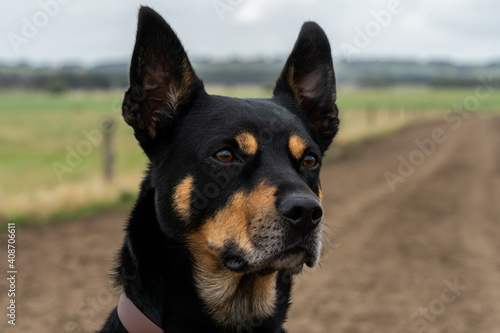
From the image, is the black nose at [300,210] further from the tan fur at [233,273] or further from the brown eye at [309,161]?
the brown eye at [309,161]

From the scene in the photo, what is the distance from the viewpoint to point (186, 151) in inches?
136

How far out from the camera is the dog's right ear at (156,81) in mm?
3340

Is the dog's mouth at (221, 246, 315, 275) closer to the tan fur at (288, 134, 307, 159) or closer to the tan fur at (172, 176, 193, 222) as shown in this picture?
the tan fur at (172, 176, 193, 222)

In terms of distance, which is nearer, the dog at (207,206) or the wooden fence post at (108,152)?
the dog at (207,206)

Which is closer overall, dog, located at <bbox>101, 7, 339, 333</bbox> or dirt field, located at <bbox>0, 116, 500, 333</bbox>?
dog, located at <bbox>101, 7, 339, 333</bbox>

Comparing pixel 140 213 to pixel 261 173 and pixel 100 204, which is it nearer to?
pixel 261 173

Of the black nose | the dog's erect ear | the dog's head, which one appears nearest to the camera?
the black nose

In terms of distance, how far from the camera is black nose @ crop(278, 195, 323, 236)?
3.03 meters

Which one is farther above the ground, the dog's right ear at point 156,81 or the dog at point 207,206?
the dog's right ear at point 156,81

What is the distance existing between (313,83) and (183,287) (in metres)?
1.71

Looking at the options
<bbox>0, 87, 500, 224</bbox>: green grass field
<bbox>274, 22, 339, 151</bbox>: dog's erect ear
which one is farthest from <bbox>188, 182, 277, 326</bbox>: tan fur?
<bbox>274, 22, 339, 151</bbox>: dog's erect ear

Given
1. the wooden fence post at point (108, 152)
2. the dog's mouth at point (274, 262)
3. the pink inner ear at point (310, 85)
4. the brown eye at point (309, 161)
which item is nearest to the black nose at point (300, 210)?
the dog's mouth at point (274, 262)

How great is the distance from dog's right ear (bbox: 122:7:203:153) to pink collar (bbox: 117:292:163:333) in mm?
975

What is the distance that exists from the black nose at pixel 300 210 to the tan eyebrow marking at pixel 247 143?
482 mm
